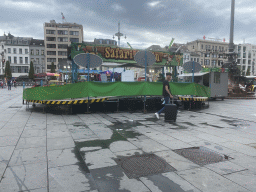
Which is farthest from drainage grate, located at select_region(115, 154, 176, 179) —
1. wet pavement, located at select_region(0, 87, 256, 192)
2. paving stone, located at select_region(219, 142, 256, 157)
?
paving stone, located at select_region(219, 142, 256, 157)

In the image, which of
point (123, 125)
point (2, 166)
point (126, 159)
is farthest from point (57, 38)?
point (126, 159)

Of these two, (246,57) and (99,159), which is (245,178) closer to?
(99,159)

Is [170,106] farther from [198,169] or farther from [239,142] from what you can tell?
[198,169]

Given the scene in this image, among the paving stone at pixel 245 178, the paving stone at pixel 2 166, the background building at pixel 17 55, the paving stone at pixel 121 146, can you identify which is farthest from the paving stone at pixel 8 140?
the background building at pixel 17 55

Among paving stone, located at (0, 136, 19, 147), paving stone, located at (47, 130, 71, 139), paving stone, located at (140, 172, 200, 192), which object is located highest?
paving stone, located at (47, 130, 71, 139)

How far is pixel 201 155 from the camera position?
4.18m

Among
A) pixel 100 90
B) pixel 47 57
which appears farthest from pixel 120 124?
pixel 47 57

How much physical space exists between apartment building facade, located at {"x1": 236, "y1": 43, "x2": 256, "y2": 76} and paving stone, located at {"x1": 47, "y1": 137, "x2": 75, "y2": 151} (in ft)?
367

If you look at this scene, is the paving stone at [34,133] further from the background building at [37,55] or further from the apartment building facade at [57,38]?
the background building at [37,55]

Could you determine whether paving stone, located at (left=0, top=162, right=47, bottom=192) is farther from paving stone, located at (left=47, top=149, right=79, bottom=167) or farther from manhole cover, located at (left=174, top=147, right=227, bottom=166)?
manhole cover, located at (left=174, top=147, right=227, bottom=166)

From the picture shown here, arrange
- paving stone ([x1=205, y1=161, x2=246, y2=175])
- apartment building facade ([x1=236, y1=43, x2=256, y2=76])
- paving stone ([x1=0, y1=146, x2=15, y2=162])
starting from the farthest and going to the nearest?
apartment building facade ([x1=236, y1=43, x2=256, y2=76]) < paving stone ([x1=0, y1=146, x2=15, y2=162]) < paving stone ([x1=205, y1=161, x2=246, y2=175])

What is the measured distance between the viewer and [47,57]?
78188 millimetres

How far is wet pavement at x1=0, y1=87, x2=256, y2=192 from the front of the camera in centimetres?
298

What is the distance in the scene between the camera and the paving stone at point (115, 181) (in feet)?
9.40
